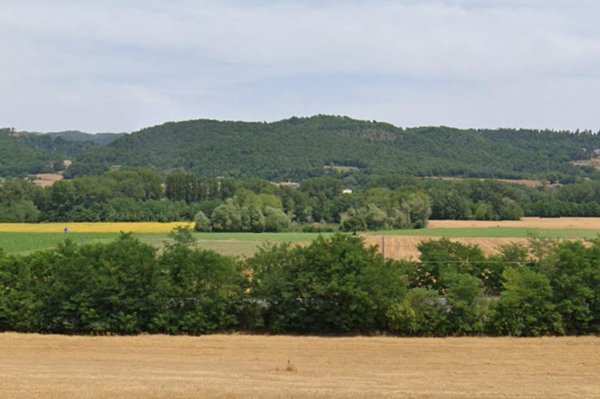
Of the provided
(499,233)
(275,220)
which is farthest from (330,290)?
(275,220)

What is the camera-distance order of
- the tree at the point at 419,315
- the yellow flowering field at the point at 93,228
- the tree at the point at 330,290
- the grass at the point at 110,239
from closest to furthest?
1. the tree at the point at 419,315
2. the tree at the point at 330,290
3. the grass at the point at 110,239
4. the yellow flowering field at the point at 93,228

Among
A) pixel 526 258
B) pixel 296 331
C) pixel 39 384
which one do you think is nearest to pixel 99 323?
pixel 296 331

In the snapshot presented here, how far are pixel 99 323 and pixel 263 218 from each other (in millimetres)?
70974

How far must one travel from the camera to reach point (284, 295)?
31.9 m

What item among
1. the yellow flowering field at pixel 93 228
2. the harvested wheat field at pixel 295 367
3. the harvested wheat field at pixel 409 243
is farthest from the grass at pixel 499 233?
the harvested wheat field at pixel 295 367

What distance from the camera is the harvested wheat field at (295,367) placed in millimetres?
17859

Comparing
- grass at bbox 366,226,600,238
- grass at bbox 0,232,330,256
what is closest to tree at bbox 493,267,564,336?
grass at bbox 0,232,330,256

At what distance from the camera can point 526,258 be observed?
117ft

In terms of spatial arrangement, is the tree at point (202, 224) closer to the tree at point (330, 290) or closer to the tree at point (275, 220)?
the tree at point (275, 220)

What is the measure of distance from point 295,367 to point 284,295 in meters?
8.62

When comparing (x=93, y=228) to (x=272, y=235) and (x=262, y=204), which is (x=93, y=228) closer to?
(x=272, y=235)

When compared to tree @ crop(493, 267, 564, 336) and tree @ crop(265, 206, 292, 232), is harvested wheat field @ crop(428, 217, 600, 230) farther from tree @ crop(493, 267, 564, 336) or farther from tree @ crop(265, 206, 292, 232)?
tree @ crop(493, 267, 564, 336)

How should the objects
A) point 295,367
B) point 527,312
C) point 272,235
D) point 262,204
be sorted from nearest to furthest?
point 295,367 < point 527,312 < point 272,235 < point 262,204

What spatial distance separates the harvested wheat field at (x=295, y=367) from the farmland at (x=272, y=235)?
1268 inches
